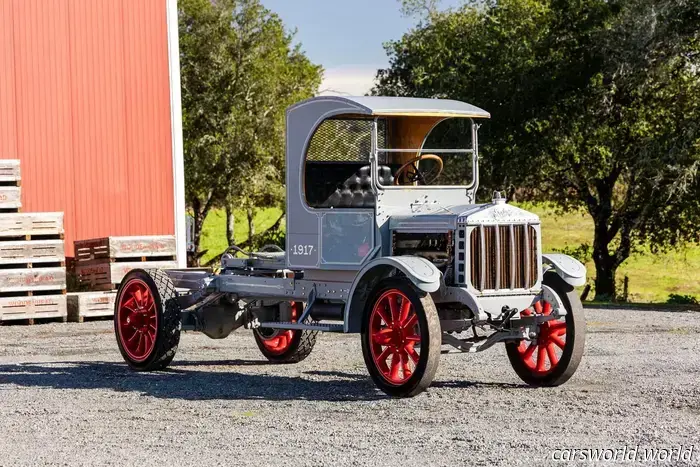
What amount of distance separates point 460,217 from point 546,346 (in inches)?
59.2

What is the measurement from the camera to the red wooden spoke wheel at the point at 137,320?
11.3 metres

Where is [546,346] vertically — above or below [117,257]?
below

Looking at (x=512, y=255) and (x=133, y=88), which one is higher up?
(x=133, y=88)

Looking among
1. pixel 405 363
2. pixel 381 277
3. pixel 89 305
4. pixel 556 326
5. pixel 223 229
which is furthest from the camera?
pixel 223 229

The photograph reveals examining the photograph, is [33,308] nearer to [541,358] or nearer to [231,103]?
[541,358]

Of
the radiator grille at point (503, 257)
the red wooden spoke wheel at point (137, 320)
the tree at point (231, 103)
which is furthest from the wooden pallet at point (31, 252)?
the tree at point (231, 103)

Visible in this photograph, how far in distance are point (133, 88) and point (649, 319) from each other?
30.6ft

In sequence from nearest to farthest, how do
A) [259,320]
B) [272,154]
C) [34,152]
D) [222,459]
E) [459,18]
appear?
[222,459], [259,320], [34,152], [459,18], [272,154]

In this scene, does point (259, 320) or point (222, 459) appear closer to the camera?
point (222, 459)

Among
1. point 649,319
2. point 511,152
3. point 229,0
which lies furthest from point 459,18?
point 649,319

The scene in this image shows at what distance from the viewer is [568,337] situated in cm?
973

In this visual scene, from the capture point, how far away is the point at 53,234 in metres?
17.4

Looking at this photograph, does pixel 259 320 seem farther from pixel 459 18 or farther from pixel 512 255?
pixel 459 18

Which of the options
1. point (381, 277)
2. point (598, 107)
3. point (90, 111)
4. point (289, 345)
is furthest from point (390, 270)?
point (598, 107)
